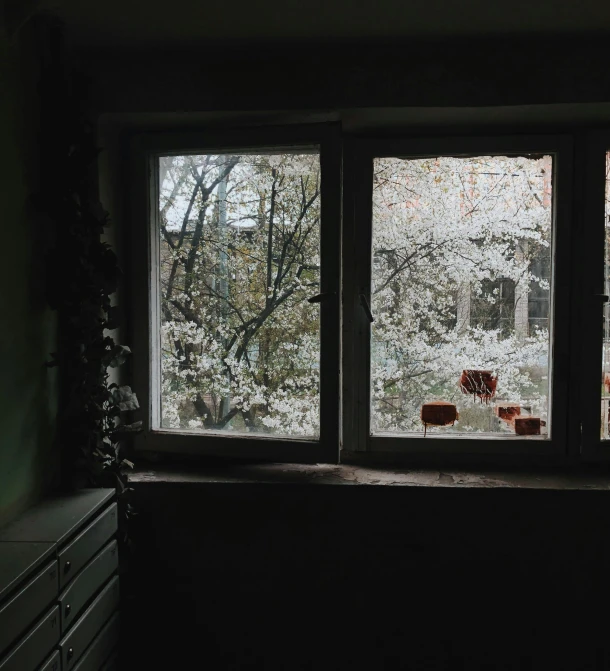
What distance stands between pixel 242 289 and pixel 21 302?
79 cm

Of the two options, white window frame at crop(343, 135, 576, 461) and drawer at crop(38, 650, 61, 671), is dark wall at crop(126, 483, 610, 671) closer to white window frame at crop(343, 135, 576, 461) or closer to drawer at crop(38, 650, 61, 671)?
white window frame at crop(343, 135, 576, 461)

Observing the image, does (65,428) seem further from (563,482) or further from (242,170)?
(563,482)

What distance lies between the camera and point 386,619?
2.23 metres

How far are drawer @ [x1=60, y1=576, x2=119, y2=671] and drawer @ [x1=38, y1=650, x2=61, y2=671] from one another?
2cm

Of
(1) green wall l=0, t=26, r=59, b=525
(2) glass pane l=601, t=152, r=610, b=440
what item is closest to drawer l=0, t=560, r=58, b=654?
(1) green wall l=0, t=26, r=59, b=525

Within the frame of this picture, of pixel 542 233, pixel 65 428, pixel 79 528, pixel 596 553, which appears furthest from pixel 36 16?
pixel 596 553

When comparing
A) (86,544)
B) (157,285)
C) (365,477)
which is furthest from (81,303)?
(365,477)

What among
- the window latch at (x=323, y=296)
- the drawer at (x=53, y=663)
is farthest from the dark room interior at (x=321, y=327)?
the drawer at (x=53, y=663)

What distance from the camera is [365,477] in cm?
230

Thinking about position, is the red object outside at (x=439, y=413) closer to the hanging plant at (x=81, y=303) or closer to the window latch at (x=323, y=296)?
the window latch at (x=323, y=296)

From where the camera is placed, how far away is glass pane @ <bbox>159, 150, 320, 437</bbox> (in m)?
2.36

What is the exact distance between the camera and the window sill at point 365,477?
222 centimetres

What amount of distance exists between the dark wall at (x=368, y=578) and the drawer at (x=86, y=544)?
10.1 inches

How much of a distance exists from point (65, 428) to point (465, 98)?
181cm
